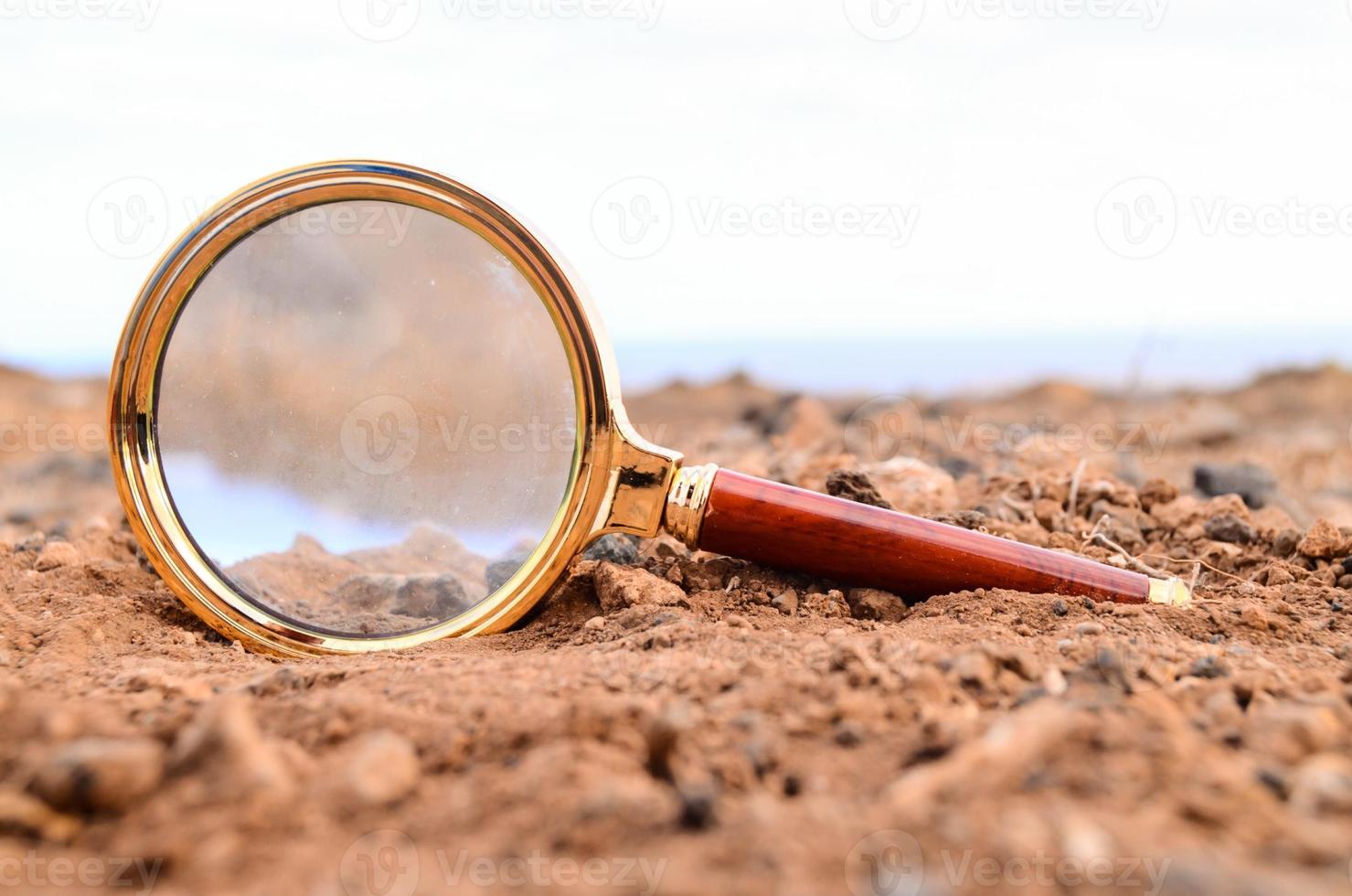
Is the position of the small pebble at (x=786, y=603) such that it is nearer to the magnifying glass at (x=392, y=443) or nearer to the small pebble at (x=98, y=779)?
the magnifying glass at (x=392, y=443)

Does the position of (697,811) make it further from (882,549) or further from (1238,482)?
(1238,482)

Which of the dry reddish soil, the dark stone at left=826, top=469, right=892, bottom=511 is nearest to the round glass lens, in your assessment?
the dry reddish soil

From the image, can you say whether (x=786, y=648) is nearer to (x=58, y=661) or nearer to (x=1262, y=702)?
(x=1262, y=702)

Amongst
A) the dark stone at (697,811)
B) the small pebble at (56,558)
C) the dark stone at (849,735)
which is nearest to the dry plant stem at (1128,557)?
the dark stone at (849,735)

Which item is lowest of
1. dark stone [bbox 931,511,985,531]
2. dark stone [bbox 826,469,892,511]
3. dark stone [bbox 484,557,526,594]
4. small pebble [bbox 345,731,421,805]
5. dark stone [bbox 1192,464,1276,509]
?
small pebble [bbox 345,731,421,805]

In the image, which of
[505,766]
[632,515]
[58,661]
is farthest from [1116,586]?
[58,661]

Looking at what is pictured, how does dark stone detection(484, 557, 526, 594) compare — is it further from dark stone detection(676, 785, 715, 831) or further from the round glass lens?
dark stone detection(676, 785, 715, 831)
